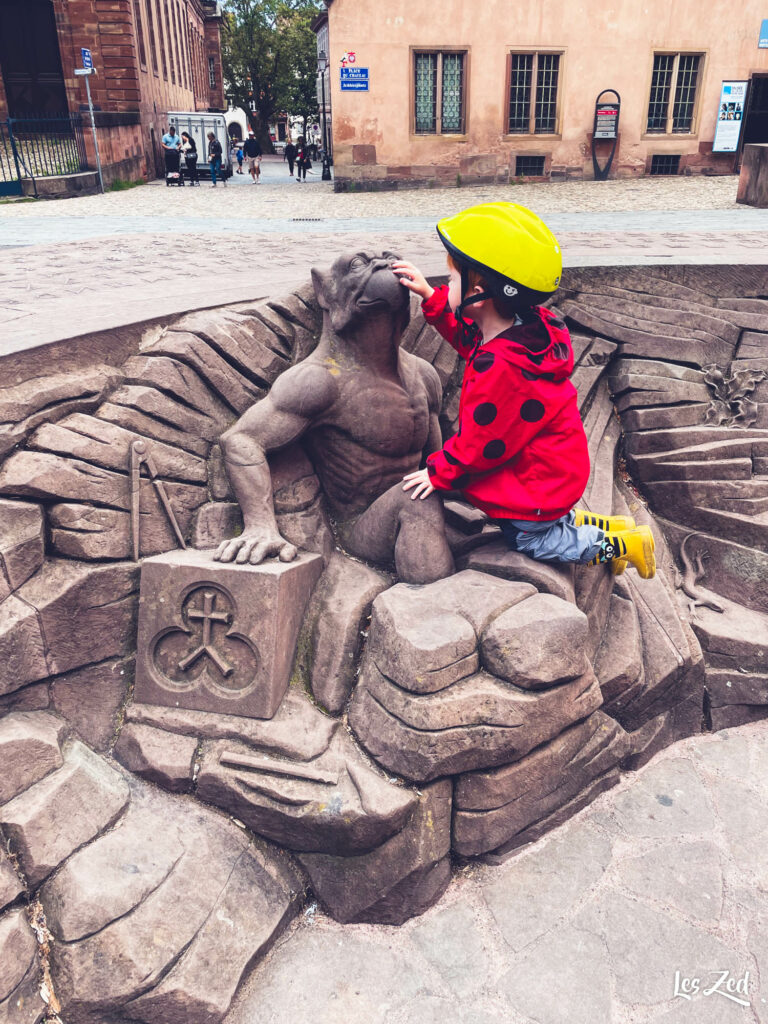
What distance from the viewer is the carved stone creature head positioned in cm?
305

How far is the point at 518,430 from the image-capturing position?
9.50 feet

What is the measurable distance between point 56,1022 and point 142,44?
23.0m

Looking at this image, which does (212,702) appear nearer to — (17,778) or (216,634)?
(216,634)

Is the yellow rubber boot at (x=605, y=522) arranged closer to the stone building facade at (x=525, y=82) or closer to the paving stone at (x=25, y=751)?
the paving stone at (x=25, y=751)

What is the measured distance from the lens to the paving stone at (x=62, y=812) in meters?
2.55

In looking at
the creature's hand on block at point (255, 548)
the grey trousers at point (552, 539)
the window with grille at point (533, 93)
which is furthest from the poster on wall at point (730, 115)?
the creature's hand on block at point (255, 548)

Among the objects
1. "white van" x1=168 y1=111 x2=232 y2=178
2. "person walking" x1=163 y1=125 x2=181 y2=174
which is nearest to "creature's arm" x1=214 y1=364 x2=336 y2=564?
"person walking" x1=163 y1=125 x2=181 y2=174

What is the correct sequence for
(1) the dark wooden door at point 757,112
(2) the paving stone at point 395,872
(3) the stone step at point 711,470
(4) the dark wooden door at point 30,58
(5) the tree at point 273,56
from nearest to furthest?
(2) the paving stone at point 395,872, (3) the stone step at point 711,470, (1) the dark wooden door at point 757,112, (4) the dark wooden door at point 30,58, (5) the tree at point 273,56

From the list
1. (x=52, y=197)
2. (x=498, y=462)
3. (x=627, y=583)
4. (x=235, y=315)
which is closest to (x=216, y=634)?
(x=498, y=462)

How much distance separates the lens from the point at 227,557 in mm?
2963

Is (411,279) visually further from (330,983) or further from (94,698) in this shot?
(330,983)

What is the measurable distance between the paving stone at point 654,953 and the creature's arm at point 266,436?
65.0 inches

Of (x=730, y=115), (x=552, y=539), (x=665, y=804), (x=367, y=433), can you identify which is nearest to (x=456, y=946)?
(x=665, y=804)

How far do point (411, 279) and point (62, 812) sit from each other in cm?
212
